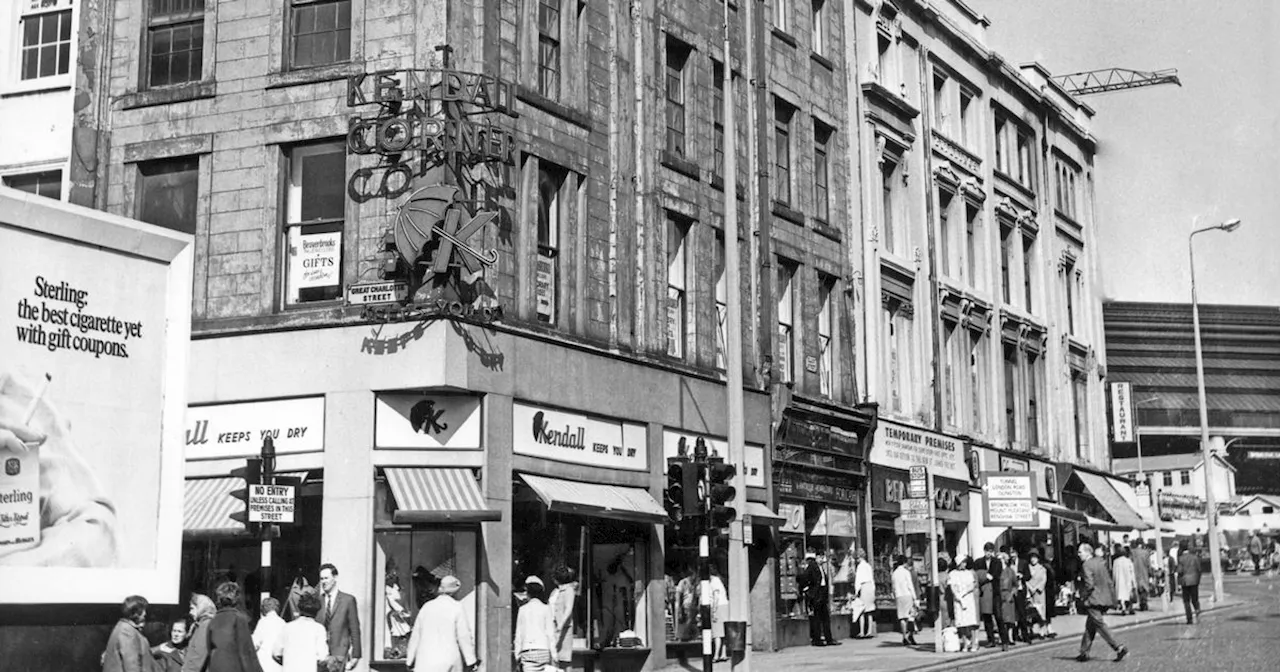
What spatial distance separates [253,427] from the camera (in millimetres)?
24578

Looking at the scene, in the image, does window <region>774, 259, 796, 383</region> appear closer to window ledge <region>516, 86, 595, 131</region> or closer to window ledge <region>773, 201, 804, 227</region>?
window ledge <region>773, 201, 804, 227</region>

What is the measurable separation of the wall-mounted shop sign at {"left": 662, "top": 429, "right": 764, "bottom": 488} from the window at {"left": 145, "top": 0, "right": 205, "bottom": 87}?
10391 millimetres

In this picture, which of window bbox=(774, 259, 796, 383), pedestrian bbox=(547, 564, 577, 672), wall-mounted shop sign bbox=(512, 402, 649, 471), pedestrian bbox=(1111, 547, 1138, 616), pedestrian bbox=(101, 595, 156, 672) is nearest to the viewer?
pedestrian bbox=(101, 595, 156, 672)

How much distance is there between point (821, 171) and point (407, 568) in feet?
57.5

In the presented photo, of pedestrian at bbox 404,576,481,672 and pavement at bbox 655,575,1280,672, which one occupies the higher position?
pedestrian at bbox 404,576,481,672

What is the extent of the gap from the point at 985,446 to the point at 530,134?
23.5 meters

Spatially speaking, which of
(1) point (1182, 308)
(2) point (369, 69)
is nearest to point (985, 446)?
(2) point (369, 69)

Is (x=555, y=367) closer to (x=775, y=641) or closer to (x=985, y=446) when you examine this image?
(x=775, y=641)

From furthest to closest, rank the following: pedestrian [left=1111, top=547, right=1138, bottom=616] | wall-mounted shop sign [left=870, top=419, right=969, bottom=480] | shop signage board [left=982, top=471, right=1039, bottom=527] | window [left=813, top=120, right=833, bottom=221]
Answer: pedestrian [left=1111, top=547, right=1138, bottom=616] → wall-mounted shop sign [left=870, top=419, right=969, bottom=480] → window [left=813, top=120, right=833, bottom=221] → shop signage board [left=982, top=471, right=1039, bottom=527]

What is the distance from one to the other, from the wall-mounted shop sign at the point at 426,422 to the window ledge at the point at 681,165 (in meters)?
7.90

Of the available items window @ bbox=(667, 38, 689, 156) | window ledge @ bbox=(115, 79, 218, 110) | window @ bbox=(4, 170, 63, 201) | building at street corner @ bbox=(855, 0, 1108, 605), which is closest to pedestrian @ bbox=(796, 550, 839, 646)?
building at street corner @ bbox=(855, 0, 1108, 605)


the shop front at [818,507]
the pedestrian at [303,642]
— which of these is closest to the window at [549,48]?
the shop front at [818,507]

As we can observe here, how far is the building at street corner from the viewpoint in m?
39.9

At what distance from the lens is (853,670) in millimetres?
25453
